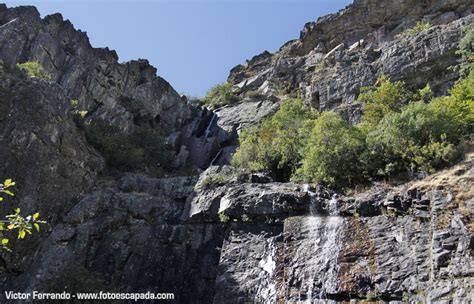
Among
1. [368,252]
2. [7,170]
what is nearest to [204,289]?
[368,252]

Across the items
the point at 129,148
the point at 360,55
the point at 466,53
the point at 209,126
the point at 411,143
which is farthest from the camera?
the point at 209,126

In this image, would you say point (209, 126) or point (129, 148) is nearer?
point (129, 148)

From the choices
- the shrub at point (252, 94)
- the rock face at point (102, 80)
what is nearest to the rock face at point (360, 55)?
the shrub at point (252, 94)

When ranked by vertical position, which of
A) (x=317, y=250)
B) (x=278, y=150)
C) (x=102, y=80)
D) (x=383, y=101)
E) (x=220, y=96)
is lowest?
(x=317, y=250)

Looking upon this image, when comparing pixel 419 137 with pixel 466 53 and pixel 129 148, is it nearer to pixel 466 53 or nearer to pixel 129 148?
pixel 466 53

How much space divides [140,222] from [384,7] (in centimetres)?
3335

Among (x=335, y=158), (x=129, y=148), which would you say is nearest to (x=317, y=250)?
(x=335, y=158)

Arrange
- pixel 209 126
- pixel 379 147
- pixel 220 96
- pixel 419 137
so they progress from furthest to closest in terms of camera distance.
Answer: pixel 220 96
pixel 209 126
pixel 379 147
pixel 419 137

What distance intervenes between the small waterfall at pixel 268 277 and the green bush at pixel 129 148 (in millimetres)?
11353

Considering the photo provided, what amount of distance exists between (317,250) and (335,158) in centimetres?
492

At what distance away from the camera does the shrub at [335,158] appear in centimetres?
2012

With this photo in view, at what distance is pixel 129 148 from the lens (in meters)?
28.3

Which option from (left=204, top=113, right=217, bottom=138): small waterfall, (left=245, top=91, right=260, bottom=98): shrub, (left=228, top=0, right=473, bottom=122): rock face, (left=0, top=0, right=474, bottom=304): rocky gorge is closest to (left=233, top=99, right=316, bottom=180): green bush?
(left=0, top=0, right=474, bottom=304): rocky gorge

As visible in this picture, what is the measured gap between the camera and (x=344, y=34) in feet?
150
